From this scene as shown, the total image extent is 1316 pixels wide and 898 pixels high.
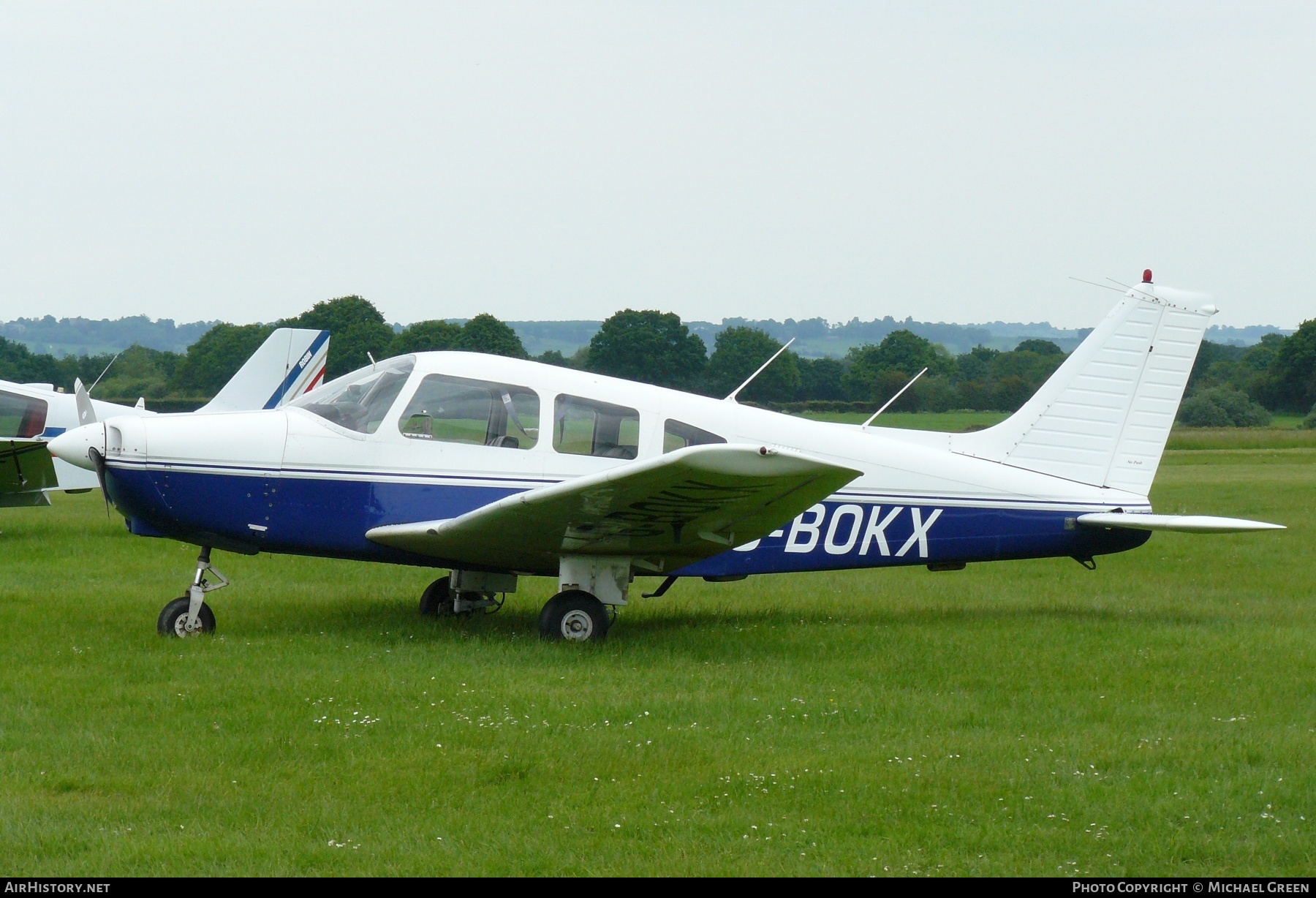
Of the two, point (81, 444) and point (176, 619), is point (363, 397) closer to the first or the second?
point (81, 444)

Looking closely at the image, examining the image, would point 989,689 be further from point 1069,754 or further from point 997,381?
point 997,381

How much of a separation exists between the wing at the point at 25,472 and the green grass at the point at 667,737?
13.5 feet

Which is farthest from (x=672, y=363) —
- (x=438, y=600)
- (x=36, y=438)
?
(x=438, y=600)

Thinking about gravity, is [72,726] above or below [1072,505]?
below

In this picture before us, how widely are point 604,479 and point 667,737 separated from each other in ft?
5.87

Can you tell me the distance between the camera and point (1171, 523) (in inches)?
360

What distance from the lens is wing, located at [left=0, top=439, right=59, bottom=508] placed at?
47.3 ft

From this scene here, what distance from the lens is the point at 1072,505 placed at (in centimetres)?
959

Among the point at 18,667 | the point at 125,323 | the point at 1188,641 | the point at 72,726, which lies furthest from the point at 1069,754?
the point at 125,323

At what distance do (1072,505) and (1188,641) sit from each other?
1315mm

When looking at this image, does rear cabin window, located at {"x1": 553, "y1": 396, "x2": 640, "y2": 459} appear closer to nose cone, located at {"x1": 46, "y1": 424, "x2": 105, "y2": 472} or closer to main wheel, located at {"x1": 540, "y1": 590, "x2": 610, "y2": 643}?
main wheel, located at {"x1": 540, "y1": 590, "x2": 610, "y2": 643}

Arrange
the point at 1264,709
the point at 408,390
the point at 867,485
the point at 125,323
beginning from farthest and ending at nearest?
the point at 125,323, the point at 867,485, the point at 408,390, the point at 1264,709

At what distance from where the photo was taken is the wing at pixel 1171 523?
911cm
